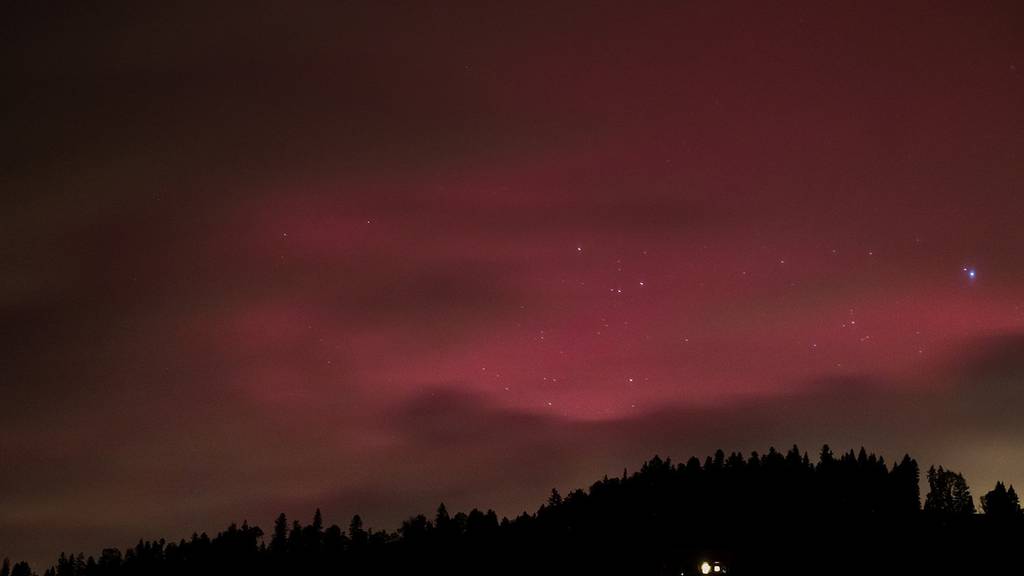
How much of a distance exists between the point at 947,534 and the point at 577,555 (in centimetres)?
3924

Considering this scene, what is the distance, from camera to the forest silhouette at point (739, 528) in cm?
10731

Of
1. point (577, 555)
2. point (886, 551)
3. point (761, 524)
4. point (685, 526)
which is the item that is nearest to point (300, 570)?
point (577, 555)

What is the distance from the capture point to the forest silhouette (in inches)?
4225

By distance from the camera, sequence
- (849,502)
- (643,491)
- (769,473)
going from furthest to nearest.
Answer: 1. (643,491)
2. (769,473)
3. (849,502)

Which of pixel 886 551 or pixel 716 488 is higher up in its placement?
pixel 716 488

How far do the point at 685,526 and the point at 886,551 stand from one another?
950 inches

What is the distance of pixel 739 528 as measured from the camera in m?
118

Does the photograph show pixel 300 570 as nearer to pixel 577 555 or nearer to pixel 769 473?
pixel 577 555

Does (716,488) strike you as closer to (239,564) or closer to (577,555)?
(577,555)

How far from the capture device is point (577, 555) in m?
134

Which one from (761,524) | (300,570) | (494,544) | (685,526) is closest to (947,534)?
(761,524)

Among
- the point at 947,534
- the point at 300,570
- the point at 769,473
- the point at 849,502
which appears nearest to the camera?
the point at 947,534

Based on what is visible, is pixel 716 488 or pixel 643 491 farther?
pixel 643 491

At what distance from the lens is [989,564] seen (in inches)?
4038
